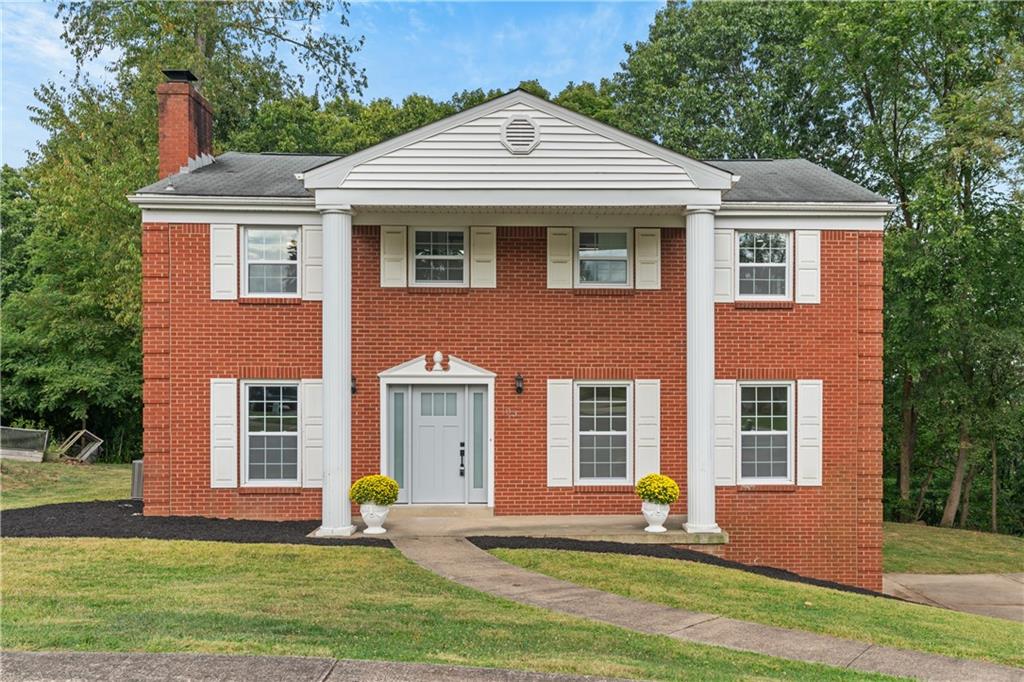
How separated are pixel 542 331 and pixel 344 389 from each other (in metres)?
A: 3.82

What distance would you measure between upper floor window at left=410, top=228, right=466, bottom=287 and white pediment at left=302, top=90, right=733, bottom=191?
5.93ft

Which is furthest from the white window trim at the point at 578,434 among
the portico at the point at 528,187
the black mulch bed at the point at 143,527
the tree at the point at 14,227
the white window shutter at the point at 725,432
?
the tree at the point at 14,227

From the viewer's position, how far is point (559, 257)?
14.1 meters

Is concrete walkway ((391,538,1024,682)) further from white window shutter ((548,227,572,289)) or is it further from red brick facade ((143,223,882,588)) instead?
white window shutter ((548,227,572,289))

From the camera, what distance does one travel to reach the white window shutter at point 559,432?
46.0ft

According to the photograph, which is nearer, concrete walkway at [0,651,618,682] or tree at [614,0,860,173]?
concrete walkway at [0,651,618,682]

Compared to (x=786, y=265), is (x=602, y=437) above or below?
below

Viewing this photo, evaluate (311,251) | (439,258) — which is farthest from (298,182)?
(439,258)

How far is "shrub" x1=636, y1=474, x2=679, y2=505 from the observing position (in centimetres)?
1245

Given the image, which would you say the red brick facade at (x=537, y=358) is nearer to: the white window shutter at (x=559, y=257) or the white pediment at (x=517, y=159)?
the white window shutter at (x=559, y=257)

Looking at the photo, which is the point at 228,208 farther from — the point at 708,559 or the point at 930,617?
the point at 930,617

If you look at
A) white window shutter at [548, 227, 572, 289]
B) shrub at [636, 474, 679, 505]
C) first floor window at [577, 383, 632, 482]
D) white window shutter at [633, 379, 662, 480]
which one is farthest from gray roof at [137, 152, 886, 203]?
shrub at [636, 474, 679, 505]

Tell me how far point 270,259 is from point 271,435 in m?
3.14

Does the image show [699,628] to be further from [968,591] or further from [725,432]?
[968,591]
